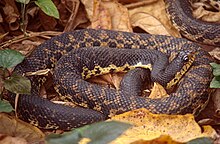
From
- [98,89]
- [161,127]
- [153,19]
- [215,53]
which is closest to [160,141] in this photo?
[161,127]

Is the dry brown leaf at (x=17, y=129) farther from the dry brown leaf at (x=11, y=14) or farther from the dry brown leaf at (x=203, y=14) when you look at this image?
the dry brown leaf at (x=203, y=14)

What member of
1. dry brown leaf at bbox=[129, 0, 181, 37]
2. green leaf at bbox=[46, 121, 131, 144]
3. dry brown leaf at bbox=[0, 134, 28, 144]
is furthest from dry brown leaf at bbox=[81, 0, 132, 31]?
green leaf at bbox=[46, 121, 131, 144]

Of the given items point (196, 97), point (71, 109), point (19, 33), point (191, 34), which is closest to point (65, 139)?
point (71, 109)

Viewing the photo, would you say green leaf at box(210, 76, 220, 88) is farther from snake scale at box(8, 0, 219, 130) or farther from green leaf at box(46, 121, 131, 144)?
green leaf at box(46, 121, 131, 144)

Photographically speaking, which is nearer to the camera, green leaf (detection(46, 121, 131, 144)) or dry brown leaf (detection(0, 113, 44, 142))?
green leaf (detection(46, 121, 131, 144))

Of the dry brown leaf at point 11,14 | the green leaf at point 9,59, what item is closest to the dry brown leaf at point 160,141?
the green leaf at point 9,59

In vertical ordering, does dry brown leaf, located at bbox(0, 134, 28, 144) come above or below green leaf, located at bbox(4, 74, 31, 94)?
below

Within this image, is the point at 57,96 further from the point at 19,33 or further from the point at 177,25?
the point at 177,25

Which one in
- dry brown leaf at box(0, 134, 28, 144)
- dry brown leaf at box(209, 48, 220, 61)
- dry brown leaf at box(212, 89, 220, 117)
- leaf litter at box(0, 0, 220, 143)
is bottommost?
dry brown leaf at box(0, 134, 28, 144)
